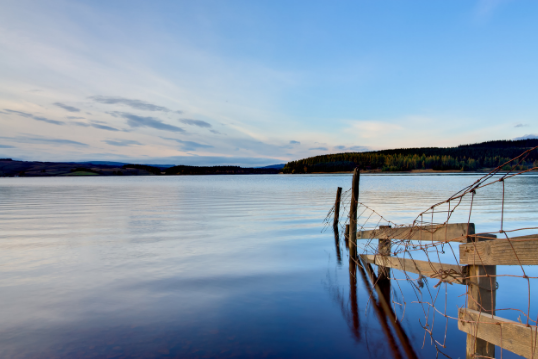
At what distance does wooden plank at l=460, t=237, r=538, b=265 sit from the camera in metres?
3.64

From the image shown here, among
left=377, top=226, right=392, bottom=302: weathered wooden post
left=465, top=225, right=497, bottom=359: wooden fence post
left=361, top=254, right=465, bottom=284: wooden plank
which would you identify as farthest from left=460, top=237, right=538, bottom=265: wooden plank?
left=377, top=226, right=392, bottom=302: weathered wooden post

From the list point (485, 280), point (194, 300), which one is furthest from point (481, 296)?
point (194, 300)

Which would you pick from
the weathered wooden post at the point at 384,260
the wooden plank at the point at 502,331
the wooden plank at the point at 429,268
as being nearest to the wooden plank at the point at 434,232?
the weathered wooden post at the point at 384,260

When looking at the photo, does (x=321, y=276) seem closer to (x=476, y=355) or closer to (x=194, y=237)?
(x=476, y=355)

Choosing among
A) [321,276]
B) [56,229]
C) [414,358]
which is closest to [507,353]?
[414,358]

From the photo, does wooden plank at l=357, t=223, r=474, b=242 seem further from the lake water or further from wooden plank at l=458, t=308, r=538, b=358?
the lake water

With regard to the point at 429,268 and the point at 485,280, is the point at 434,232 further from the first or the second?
the point at 485,280

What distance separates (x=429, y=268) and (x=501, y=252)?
2014mm

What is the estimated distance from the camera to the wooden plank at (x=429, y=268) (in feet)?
16.6

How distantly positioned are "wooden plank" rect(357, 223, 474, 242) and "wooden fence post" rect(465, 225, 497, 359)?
1.67 ft

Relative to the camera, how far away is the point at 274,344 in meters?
6.13

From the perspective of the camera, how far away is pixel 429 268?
589cm

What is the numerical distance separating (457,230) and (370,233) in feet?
13.3

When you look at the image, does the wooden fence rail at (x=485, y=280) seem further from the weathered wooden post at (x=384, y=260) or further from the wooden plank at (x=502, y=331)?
the weathered wooden post at (x=384, y=260)
